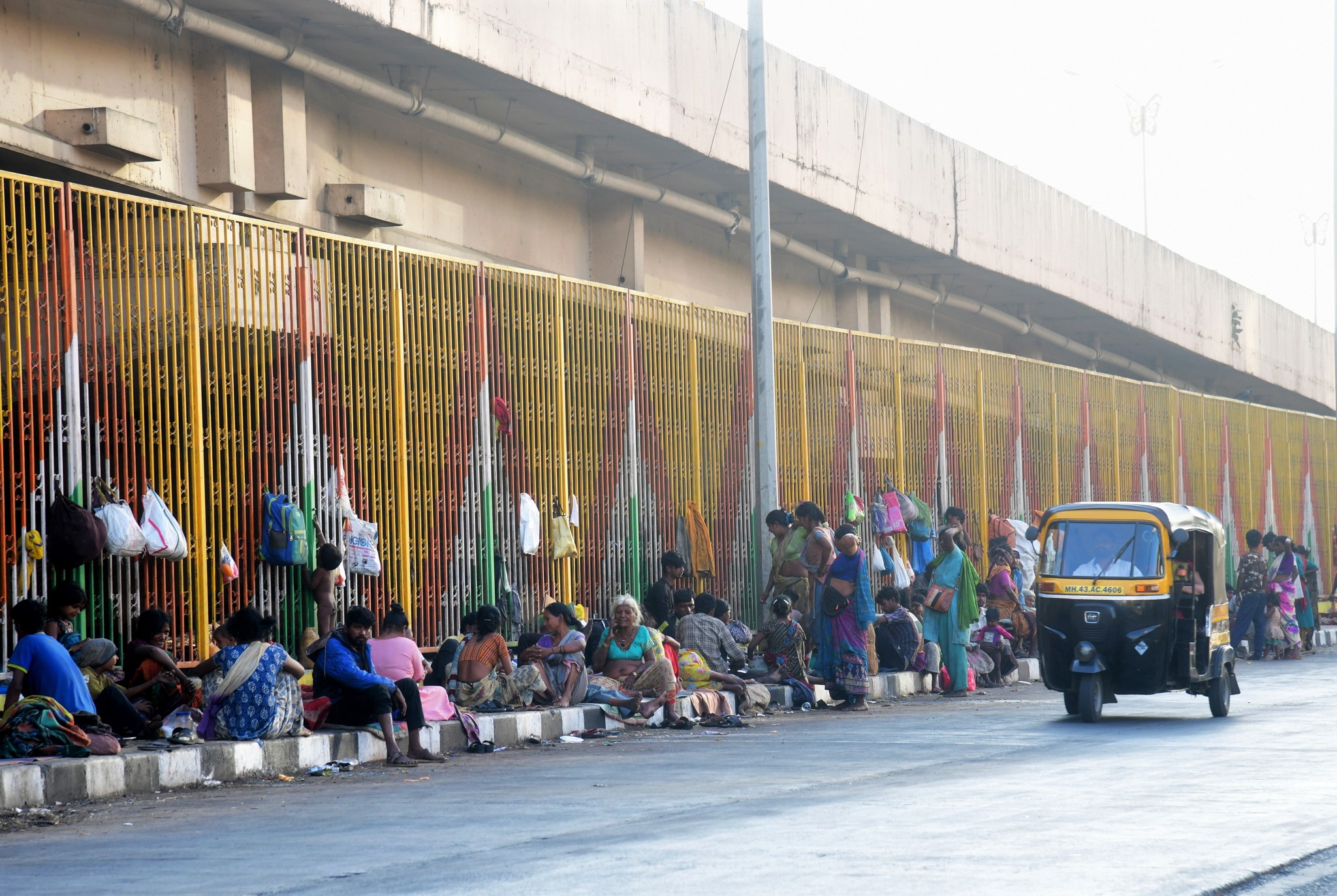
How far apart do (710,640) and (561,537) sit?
6.62 feet

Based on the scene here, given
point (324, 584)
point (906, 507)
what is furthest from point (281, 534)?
point (906, 507)

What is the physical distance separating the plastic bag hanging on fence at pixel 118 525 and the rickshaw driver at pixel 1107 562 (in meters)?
7.10

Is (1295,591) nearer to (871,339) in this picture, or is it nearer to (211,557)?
(871,339)

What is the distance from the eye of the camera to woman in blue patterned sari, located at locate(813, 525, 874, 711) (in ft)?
54.5

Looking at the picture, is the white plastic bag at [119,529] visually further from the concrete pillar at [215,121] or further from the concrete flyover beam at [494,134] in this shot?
the concrete flyover beam at [494,134]

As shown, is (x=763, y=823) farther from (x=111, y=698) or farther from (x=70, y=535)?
(x=70, y=535)

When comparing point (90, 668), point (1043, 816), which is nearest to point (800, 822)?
point (1043, 816)

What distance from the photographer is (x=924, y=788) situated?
31.5 feet

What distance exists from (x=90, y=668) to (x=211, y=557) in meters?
1.94

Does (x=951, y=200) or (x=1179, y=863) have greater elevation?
(x=951, y=200)

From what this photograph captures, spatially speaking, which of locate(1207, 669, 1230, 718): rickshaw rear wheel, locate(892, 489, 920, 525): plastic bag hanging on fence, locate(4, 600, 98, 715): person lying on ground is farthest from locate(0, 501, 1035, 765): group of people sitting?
locate(1207, 669, 1230, 718): rickshaw rear wheel

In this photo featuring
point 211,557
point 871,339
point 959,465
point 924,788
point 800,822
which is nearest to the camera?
point 800,822

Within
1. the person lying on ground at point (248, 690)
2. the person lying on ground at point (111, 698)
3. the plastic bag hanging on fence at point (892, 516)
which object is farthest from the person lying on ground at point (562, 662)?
the plastic bag hanging on fence at point (892, 516)

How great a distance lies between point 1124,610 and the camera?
1445 cm
